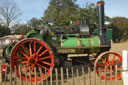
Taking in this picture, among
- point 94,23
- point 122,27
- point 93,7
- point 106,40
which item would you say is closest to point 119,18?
point 122,27

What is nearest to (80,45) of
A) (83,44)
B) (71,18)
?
(83,44)

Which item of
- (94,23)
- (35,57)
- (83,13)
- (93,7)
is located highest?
(93,7)

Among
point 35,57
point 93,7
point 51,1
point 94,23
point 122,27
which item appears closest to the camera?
point 35,57

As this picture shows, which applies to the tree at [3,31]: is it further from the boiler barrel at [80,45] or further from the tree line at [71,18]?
the boiler barrel at [80,45]

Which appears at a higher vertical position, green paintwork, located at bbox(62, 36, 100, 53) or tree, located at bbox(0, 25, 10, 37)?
tree, located at bbox(0, 25, 10, 37)

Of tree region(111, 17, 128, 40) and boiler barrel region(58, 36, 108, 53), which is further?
tree region(111, 17, 128, 40)

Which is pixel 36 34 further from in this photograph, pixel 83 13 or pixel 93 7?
pixel 93 7

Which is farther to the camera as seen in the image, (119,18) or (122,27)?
(119,18)

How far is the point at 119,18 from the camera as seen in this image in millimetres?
34156

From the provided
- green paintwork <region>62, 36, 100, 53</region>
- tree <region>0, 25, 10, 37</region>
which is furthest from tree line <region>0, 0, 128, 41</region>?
green paintwork <region>62, 36, 100, 53</region>

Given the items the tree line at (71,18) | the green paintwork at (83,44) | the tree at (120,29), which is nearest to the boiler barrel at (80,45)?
the green paintwork at (83,44)

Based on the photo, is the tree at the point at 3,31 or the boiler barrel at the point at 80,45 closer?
the boiler barrel at the point at 80,45

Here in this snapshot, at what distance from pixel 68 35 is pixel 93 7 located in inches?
1011

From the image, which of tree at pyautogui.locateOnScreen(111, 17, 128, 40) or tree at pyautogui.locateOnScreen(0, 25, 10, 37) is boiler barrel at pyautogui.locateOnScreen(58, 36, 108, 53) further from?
tree at pyautogui.locateOnScreen(111, 17, 128, 40)
